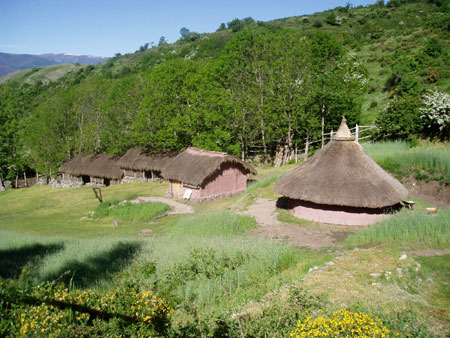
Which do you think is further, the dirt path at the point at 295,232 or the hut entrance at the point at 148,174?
the hut entrance at the point at 148,174

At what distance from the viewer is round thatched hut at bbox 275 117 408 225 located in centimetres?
1414

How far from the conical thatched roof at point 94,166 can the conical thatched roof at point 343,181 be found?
23198 mm

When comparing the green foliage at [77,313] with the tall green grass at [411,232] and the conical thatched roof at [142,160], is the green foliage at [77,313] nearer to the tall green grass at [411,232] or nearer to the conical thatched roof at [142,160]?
the tall green grass at [411,232]

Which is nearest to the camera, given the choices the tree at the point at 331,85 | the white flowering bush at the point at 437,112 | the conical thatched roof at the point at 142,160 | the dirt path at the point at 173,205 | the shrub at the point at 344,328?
the shrub at the point at 344,328

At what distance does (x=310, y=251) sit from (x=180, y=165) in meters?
14.8

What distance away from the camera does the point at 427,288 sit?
7.47m

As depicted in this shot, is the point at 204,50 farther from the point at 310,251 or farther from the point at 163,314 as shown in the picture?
the point at 163,314

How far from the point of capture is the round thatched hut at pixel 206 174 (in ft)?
75.7

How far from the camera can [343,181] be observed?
14703 millimetres

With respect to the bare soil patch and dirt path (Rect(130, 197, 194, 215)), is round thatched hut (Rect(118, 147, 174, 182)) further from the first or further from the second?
the bare soil patch

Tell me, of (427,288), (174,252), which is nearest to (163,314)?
(174,252)

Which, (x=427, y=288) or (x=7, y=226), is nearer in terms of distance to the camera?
(x=427, y=288)

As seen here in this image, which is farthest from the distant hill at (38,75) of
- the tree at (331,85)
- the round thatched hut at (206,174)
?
the tree at (331,85)

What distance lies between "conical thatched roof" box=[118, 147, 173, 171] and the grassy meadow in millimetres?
16944
